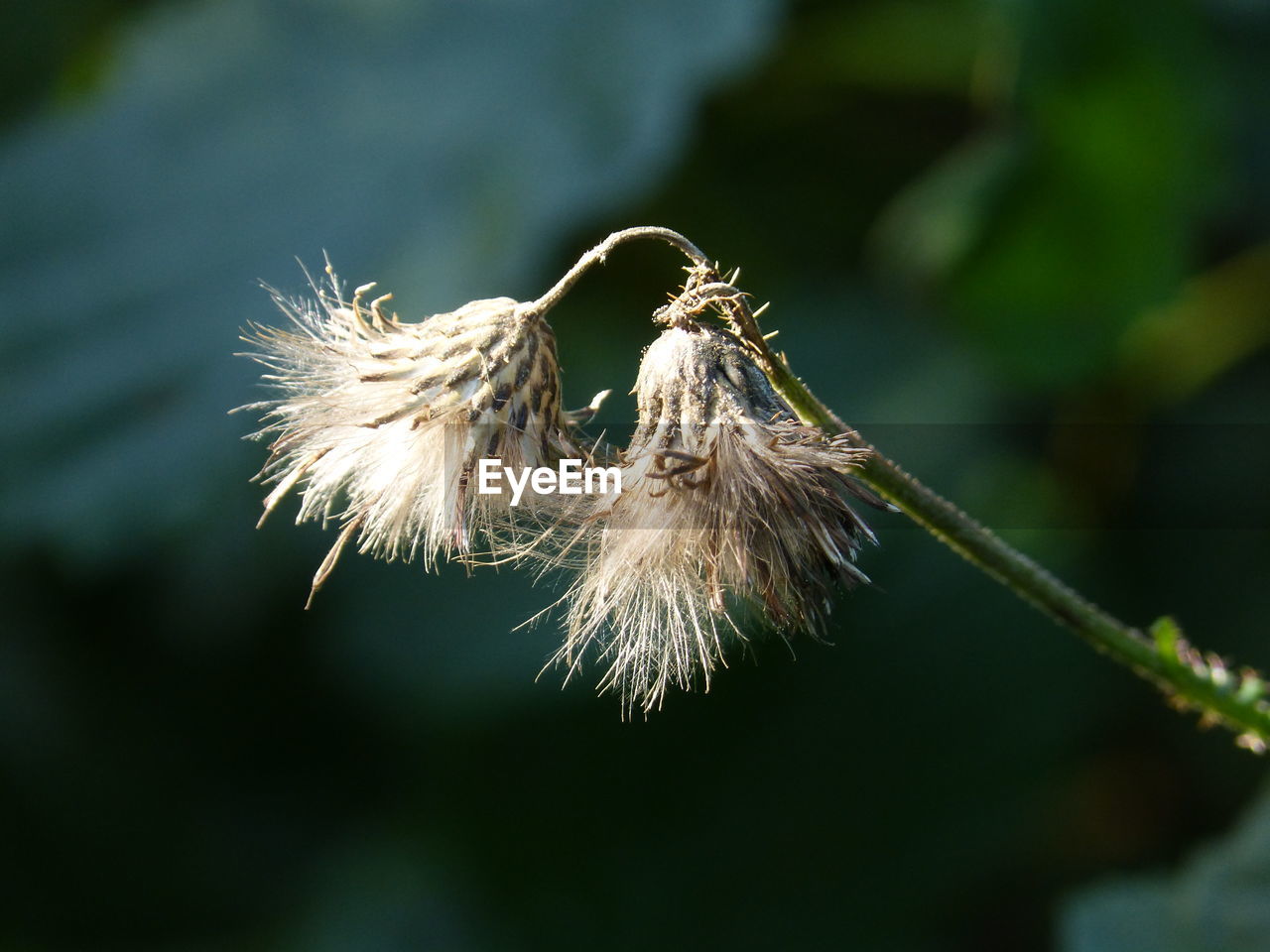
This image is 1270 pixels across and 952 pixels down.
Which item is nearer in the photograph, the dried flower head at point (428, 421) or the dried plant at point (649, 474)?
the dried plant at point (649, 474)

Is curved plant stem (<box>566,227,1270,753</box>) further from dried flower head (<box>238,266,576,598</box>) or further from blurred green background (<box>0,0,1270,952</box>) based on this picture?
blurred green background (<box>0,0,1270,952</box>)

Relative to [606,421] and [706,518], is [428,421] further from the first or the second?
[606,421]

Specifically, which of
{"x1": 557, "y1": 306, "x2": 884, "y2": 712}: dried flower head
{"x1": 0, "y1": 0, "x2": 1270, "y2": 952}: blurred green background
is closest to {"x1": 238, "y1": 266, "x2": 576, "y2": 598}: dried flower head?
{"x1": 557, "y1": 306, "x2": 884, "y2": 712}: dried flower head

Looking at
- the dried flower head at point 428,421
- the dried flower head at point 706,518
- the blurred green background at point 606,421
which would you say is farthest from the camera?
the blurred green background at point 606,421

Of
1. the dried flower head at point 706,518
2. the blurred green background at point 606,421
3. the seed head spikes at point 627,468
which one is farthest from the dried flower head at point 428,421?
the blurred green background at point 606,421
